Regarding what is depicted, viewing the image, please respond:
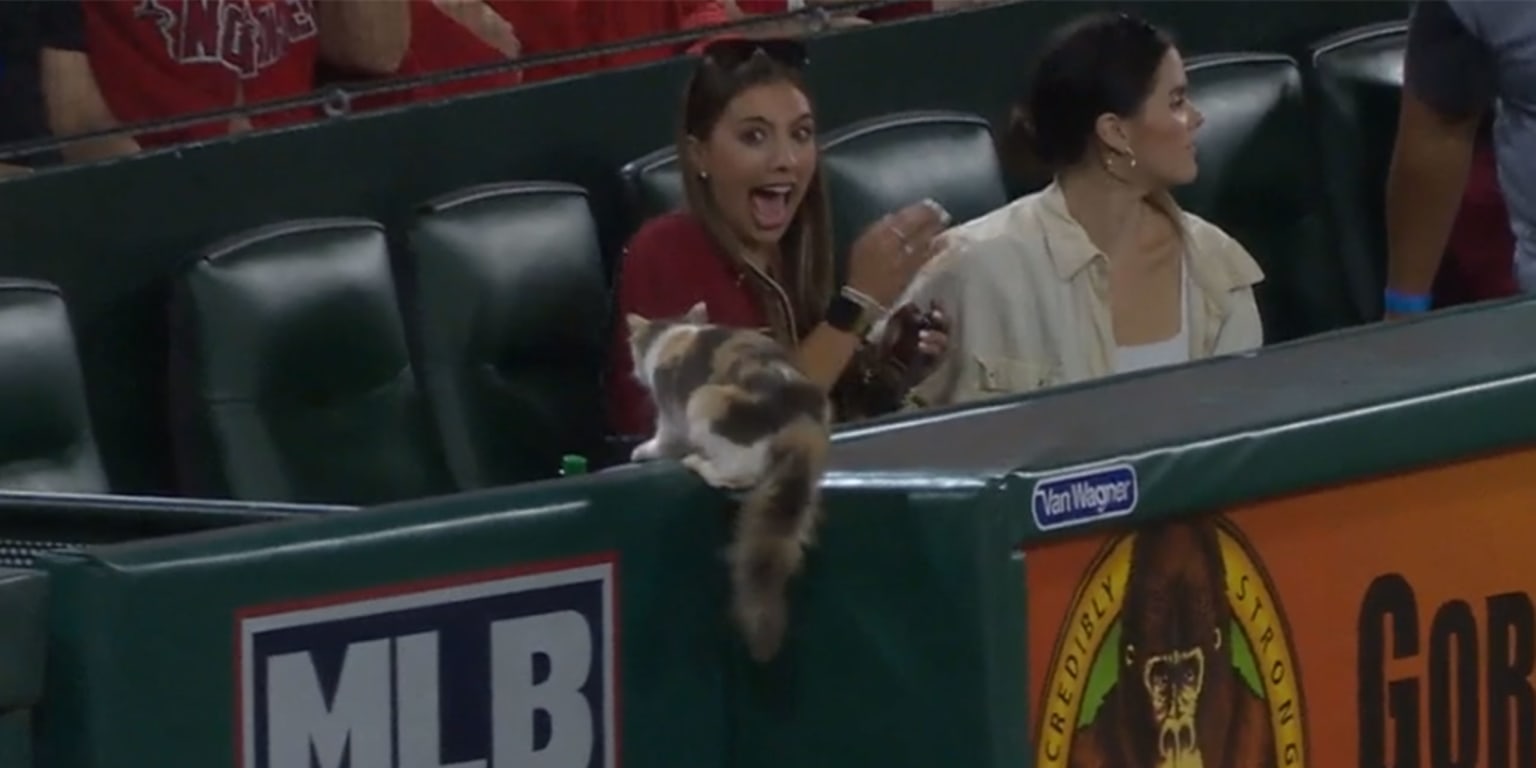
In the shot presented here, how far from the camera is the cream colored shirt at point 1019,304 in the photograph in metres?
4.33

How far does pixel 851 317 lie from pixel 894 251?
11 centimetres

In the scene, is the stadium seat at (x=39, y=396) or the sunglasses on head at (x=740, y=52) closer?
the stadium seat at (x=39, y=396)

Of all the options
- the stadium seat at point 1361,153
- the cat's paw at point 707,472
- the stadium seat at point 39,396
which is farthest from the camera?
the stadium seat at point 1361,153

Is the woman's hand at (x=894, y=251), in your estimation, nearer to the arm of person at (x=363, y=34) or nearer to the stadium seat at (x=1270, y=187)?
the arm of person at (x=363, y=34)

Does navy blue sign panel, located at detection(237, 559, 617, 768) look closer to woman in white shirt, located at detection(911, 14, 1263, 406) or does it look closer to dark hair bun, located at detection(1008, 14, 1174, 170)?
woman in white shirt, located at detection(911, 14, 1263, 406)

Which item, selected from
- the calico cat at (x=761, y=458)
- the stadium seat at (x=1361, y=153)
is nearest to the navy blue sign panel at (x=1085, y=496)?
the calico cat at (x=761, y=458)

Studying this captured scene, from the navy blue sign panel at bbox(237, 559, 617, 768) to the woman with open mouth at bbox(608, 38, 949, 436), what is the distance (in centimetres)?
161

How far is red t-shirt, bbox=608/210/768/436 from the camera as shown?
14.8 ft

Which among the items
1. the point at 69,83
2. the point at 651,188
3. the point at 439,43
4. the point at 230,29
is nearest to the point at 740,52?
the point at 651,188

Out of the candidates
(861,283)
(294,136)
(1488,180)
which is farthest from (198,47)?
(1488,180)

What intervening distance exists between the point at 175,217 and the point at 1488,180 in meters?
2.48

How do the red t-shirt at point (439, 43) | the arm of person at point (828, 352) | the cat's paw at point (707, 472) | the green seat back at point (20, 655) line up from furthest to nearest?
1. the red t-shirt at point (439, 43)
2. the arm of person at point (828, 352)
3. the cat's paw at point (707, 472)
4. the green seat back at point (20, 655)

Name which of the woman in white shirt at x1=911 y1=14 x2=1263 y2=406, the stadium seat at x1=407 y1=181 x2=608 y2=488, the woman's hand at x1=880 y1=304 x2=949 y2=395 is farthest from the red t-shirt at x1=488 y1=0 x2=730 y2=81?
the woman's hand at x1=880 y1=304 x2=949 y2=395

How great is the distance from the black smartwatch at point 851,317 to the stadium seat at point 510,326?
558 millimetres
